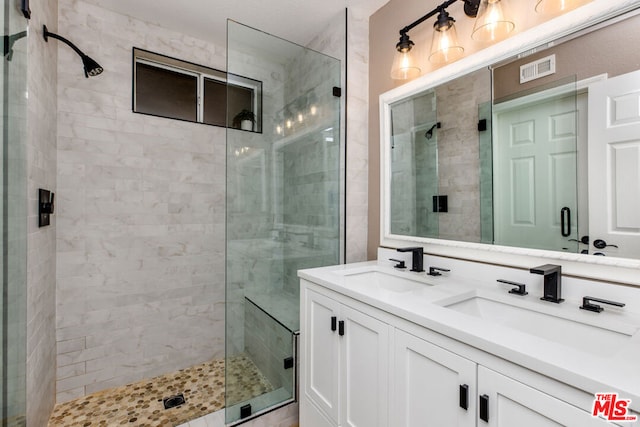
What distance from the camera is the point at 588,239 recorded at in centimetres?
111

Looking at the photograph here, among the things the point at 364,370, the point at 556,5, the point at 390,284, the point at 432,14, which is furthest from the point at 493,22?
the point at 364,370

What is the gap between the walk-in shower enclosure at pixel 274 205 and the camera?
1817 millimetres

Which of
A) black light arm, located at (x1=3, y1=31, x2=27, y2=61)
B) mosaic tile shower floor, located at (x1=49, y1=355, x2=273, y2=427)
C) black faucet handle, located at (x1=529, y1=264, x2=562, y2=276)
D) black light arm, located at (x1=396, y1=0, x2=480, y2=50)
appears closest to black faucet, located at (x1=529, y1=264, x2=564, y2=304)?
black faucet handle, located at (x1=529, y1=264, x2=562, y2=276)

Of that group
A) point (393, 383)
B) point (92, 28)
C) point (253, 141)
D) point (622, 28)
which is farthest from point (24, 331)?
point (622, 28)

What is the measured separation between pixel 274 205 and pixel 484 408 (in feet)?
4.84

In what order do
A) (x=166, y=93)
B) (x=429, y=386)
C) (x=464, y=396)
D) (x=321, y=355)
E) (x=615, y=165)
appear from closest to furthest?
(x=464, y=396)
(x=429, y=386)
(x=615, y=165)
(x=321, y=355)
(x=166, y=93)

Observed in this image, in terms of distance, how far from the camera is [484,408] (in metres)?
0.80

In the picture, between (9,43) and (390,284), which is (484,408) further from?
(9,43)

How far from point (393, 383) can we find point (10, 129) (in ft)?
5.51

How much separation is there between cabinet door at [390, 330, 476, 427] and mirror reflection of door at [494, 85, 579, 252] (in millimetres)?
678

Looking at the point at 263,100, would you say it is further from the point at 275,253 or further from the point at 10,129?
the point at 10,129

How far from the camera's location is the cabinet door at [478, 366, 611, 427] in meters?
0.65

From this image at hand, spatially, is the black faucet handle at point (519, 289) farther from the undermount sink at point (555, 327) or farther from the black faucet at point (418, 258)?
the black faucet at point (418, 258)

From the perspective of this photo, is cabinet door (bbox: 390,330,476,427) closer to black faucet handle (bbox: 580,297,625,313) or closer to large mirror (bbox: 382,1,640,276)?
black faucet handle (bbox: 580,297,625,313)
